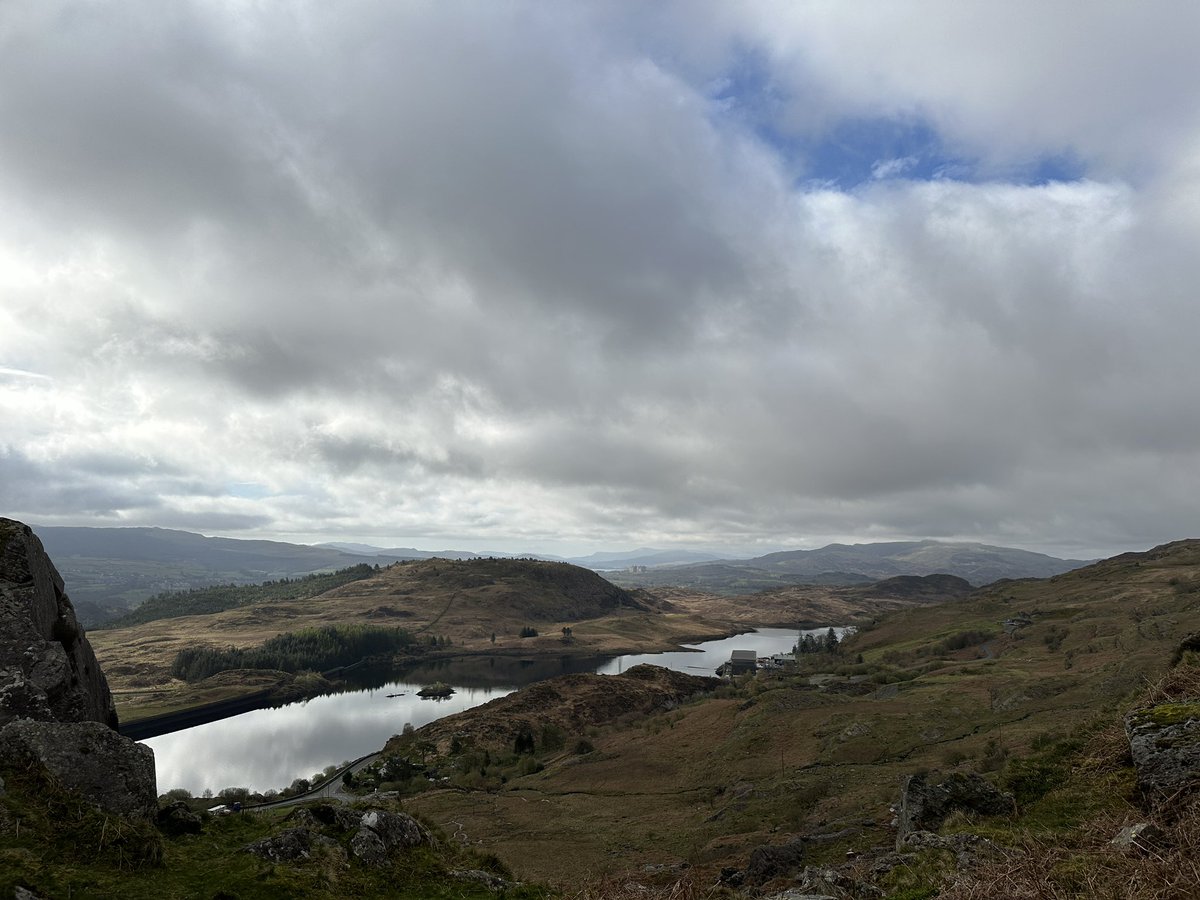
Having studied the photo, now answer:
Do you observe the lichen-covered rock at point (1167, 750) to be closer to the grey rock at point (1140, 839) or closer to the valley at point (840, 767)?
the valley at point (840, 767)

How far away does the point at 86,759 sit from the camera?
35.0ft

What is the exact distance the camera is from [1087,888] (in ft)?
26.0

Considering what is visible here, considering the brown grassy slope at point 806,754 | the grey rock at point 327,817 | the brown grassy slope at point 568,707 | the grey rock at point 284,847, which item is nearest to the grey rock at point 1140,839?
the brown grassy slope at point 806,754

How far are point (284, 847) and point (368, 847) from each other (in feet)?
5.50

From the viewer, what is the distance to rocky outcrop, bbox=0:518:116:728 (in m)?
11.5

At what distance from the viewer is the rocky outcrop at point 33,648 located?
37.7 ft

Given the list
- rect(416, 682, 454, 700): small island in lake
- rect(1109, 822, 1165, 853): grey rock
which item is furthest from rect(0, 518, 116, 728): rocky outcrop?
rect(416, 682, 454, 700): small island in lake

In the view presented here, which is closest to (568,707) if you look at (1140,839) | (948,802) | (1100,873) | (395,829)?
(948,802)

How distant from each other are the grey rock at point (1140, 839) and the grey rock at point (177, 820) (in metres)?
16.1

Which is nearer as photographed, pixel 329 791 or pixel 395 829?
pixel 395 829

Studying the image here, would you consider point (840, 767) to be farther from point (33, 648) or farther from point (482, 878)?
point (33, 648)

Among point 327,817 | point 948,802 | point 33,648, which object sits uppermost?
point 33,648

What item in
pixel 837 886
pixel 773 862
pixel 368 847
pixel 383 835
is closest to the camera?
pixel 368 847

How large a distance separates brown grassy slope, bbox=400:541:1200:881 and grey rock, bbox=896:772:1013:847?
112 inches
